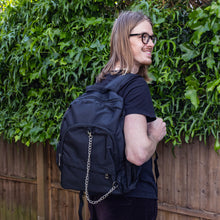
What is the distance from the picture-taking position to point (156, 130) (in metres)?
1.49

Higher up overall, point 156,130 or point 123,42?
point 123,42

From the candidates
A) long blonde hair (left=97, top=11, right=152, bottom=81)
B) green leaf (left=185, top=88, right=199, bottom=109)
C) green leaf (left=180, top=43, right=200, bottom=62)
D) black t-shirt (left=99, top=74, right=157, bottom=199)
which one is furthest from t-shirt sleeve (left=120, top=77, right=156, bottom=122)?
green leaf (left=180, top=43, right=200, bottom=62)

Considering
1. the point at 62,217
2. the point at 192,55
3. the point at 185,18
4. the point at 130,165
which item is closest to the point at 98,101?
the point at 130,165

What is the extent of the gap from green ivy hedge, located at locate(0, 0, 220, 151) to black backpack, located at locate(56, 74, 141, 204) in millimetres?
1202

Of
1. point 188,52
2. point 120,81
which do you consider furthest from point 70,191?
point 120,81

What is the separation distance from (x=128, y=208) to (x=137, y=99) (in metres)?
0.50

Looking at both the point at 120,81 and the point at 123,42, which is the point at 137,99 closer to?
the point at 120,81

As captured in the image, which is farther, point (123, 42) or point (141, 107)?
point (123, 42)

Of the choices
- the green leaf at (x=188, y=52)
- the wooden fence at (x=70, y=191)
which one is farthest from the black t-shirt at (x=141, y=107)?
the wooden fence at (x=70, y=191)

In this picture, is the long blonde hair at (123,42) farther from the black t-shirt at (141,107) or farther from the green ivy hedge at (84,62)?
the green ivy hedge at (84,62)

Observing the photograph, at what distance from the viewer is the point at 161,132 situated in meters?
1.50

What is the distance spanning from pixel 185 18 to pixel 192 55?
0.40 meters

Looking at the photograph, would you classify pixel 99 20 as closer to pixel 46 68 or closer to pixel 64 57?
pixel 64 57

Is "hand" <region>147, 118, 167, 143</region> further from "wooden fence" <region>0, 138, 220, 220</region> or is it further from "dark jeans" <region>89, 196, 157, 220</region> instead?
"wooden fence" <region>0, 138, 220, 220</region>
